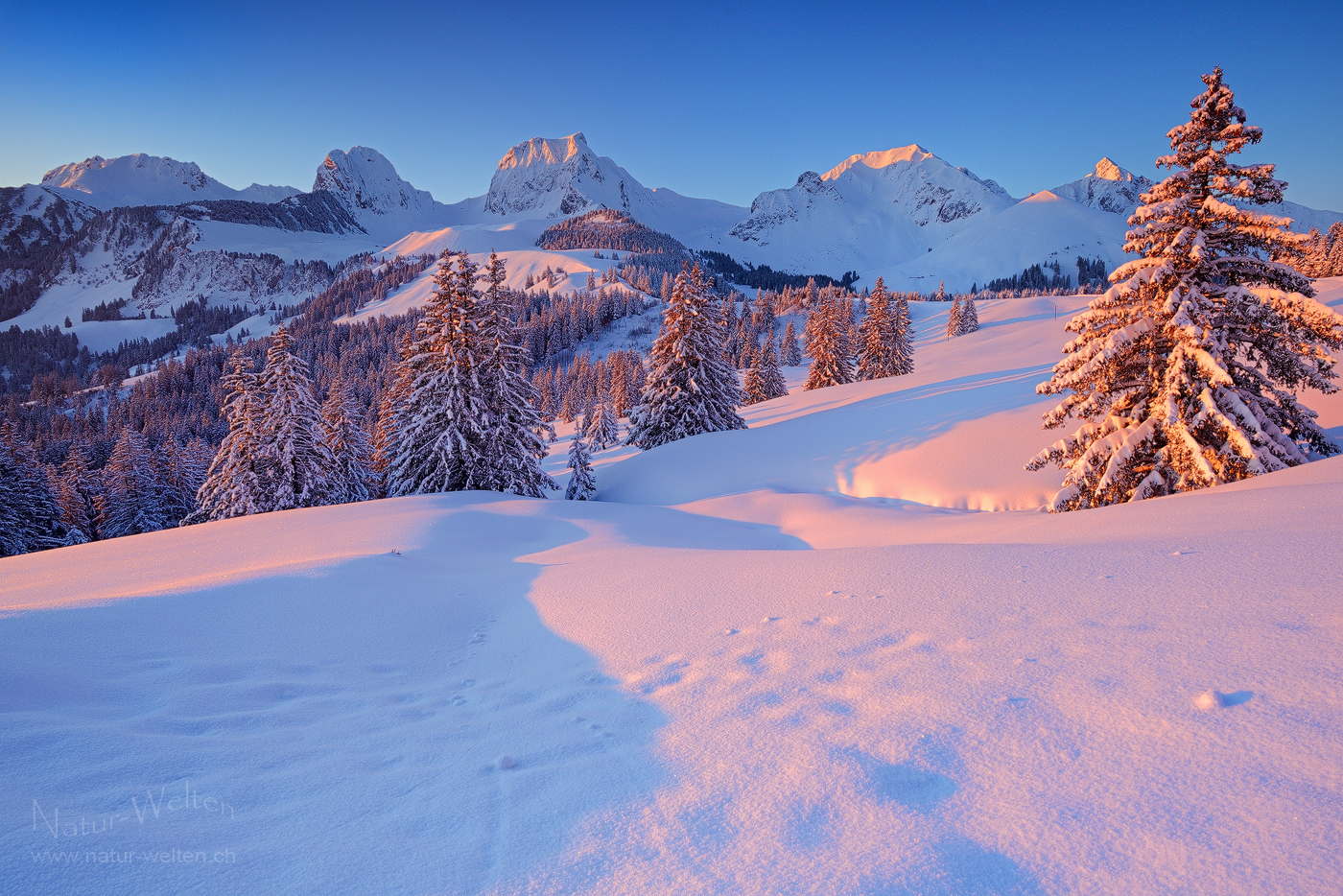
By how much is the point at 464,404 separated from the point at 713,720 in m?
17.5

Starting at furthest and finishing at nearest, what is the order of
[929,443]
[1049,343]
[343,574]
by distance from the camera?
1. [1049,343]
2. [929,443]
3. [343,574]

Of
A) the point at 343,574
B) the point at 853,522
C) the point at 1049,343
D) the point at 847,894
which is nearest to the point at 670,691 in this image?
the point at 847,894

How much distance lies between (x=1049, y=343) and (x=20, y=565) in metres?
52.8

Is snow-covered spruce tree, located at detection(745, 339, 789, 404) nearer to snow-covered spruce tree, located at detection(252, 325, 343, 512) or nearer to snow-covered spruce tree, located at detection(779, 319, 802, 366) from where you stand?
snow-covered spruce tree, located at detection(779, 319, 802, 366)

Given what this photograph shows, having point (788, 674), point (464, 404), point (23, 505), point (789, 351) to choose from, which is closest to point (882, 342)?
point (464, 404)

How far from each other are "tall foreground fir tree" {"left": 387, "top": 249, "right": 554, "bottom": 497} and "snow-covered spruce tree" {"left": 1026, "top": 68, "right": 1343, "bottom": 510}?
50.8 feet

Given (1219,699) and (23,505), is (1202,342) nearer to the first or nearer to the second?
(1219,699)

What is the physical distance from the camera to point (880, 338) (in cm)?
4084

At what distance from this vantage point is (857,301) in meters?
121

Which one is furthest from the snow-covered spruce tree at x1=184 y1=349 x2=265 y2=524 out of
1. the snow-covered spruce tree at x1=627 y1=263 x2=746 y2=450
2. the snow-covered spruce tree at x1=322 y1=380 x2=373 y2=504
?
the snow-covered spruce tree at x1=627 y1=263 x2=746 y2=450

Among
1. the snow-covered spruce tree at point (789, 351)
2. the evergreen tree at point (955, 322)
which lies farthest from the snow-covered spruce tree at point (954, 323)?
the snow-covered spruce tree at point (789, 351)

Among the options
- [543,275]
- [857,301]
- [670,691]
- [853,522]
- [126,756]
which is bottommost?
[853,522]

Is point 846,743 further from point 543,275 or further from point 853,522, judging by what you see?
point 543,275

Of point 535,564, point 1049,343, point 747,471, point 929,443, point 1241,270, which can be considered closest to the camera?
point 535,564
